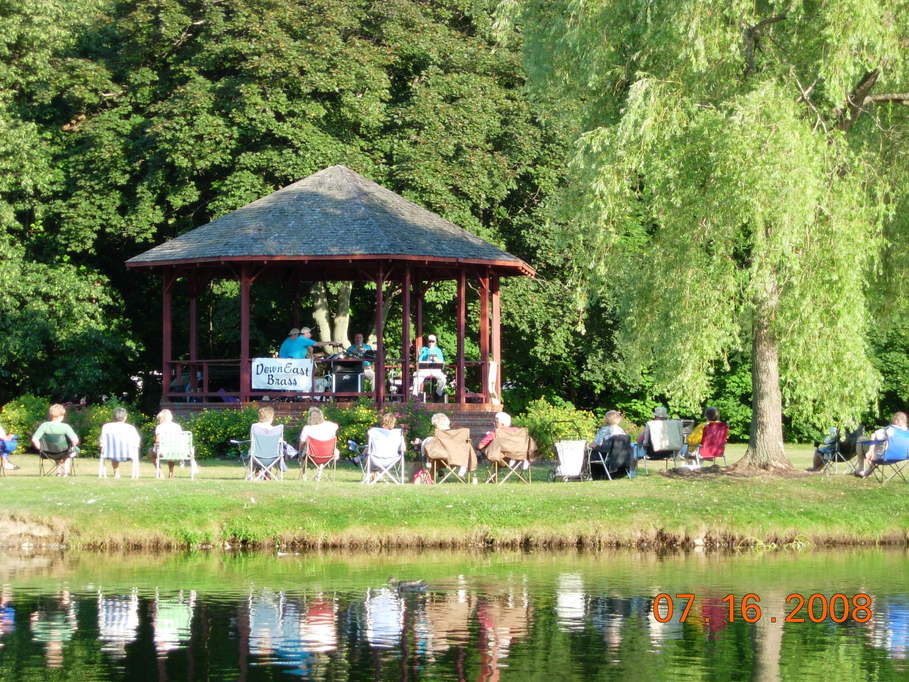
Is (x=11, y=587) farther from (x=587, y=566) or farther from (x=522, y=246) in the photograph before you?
(x=522, y=246)

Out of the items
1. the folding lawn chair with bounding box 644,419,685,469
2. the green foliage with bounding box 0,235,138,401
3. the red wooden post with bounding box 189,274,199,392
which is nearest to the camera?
the folding lawn chair with bounding box 644,419,685,469

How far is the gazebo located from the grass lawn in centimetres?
839

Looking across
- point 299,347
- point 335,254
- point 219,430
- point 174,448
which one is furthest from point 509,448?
point 299,347

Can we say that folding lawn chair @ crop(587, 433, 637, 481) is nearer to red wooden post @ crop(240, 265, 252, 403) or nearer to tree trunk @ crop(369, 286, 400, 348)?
red wooden post @ crop(240, 265, 252, 403)

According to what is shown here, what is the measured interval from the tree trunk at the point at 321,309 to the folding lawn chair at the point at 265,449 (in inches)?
569

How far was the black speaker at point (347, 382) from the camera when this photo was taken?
26.9 metres

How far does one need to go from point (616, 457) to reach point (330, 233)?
9227 mm

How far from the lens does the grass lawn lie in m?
16.0

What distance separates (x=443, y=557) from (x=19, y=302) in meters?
19.1
